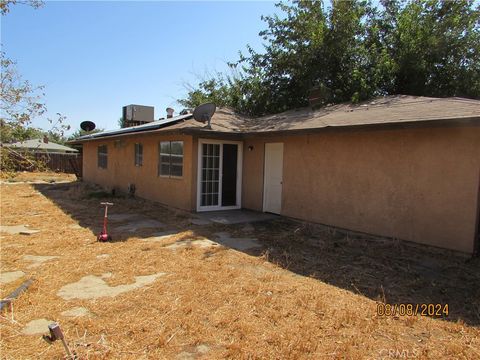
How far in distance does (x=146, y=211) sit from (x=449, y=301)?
8525 mm

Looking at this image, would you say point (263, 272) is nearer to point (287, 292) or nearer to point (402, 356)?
point (287, 292)

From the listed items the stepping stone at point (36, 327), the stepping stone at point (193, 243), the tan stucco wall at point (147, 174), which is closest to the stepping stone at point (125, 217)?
the tan stucco wall at point (147, 174)

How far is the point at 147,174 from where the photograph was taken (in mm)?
12602

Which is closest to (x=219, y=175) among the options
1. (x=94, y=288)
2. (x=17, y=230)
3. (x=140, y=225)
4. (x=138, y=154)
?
(x=140, y=225)

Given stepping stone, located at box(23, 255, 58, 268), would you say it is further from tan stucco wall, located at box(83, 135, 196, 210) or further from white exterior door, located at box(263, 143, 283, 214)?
white exterior door, located at box(263, 143, 283, 214)

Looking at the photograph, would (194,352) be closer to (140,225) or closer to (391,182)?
(391,182)

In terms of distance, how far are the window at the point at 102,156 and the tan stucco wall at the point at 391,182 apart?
11.1 meters

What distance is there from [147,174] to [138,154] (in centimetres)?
134

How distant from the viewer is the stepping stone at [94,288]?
442 cm

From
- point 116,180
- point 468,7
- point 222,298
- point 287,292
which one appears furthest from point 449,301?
point 468,7

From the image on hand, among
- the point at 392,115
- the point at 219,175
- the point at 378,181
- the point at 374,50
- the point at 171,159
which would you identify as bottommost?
the point at 219,175

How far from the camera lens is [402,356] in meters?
3.15

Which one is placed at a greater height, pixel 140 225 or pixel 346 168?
pixel 346 168

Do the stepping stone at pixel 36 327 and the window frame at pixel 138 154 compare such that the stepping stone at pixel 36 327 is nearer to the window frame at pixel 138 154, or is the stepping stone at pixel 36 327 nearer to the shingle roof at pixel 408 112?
the shingle roof at pixel 408 112
